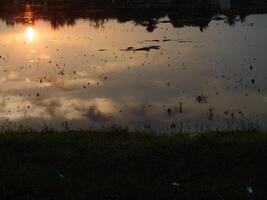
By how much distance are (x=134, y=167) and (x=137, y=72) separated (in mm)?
15139

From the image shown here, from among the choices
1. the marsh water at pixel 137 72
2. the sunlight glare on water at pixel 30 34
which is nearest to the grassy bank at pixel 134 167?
the marsh water at pixel 137 72

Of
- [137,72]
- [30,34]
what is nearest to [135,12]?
[30,34]

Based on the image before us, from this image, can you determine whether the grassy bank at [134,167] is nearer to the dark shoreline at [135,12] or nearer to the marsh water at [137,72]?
the marsh water at [137,72]

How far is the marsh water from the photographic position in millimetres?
18750

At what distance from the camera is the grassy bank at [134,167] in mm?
9781

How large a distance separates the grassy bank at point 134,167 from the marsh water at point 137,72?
186 inches

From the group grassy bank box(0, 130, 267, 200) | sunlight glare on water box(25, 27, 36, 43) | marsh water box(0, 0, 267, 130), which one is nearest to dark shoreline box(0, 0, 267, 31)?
marsh water box(0, 0, 267, 130)

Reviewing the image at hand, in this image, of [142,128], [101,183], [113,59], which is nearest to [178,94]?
[142,128]

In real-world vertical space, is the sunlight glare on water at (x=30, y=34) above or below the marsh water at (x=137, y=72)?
below

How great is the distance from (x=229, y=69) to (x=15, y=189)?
16971mm

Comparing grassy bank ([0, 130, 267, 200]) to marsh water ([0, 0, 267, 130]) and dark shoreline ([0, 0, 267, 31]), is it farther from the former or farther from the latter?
dark shoreline ([0, 0, 267, 31])

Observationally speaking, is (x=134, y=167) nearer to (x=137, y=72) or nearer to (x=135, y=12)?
(x=137, y=72)

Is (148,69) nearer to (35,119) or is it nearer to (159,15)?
(35,119)

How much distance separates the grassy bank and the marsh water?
15.5 ft
